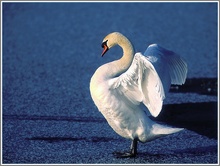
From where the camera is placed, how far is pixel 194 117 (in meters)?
7.74

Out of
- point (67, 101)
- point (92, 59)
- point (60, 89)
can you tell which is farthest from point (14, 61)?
point (67, 101)

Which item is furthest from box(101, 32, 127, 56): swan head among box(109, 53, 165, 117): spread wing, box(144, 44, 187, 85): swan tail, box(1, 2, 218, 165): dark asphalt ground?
box(1, 2, 218, 165): dark asphalt ground

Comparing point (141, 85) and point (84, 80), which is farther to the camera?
point (84, 80)

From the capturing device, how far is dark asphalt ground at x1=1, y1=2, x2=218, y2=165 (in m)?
6.52

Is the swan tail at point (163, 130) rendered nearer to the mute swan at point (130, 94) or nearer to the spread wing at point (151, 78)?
the mute swan at point (130, 94)

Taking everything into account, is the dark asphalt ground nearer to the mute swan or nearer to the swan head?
the mute swan

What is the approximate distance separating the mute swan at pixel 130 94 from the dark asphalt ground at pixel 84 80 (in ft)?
1.07

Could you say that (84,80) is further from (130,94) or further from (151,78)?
(151,78)

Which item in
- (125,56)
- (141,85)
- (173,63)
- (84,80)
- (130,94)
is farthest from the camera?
(84,80)

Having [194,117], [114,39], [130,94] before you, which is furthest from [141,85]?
[194,117]

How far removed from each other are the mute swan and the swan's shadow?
122 centimetres

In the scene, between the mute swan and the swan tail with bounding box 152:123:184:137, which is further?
the swan tail with bounding box 152:123:184:137

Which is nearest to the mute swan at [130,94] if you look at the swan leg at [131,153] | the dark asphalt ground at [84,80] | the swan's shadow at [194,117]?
the swan leg at [131,153]

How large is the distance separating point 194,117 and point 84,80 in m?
2.50
